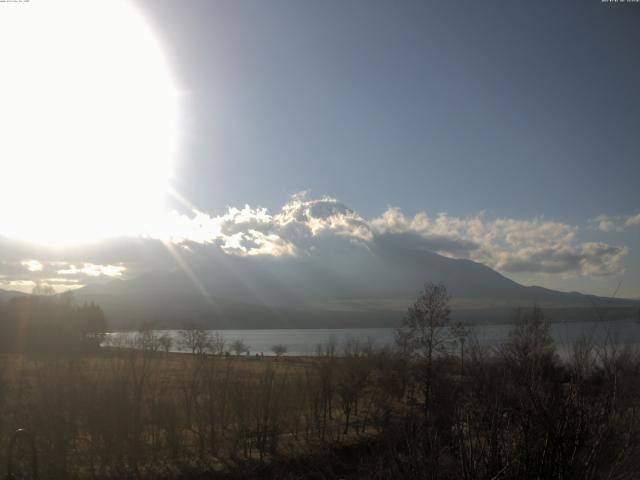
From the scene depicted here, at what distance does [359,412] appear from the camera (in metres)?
44.6

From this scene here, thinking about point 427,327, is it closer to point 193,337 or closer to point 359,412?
point 359,412

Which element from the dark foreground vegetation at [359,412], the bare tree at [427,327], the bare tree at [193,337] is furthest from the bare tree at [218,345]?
the bare tree at [427,327]

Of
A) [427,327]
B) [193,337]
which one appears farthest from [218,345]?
[193,337]

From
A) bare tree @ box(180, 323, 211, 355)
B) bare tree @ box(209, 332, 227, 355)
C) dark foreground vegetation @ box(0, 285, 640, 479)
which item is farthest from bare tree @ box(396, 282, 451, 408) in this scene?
bare tree @ box(180, 323, 211, 355)

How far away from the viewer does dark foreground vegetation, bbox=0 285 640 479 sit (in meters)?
6.10

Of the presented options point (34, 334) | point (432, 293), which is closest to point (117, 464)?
point (432, 293)

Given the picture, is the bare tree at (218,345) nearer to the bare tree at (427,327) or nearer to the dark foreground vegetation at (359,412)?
the dark foreground vegetation at (359,412)

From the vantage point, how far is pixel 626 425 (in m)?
6.21

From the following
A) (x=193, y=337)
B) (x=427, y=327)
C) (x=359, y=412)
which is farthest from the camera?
(x=193, y=337)

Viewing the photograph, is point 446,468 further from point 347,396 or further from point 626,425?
point 347,396

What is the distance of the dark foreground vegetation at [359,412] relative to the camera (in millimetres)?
6102

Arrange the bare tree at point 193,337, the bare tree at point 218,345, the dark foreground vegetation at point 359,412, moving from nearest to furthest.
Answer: the dark foreground vegetation at point 359,412 → the bare tree at point 218,345 → the bare tree at point 193,337

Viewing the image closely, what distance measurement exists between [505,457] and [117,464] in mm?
24170

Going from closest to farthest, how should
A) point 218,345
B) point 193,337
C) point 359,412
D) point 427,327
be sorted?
point 359,412, point 427,327, point 218,345, point 193,337
